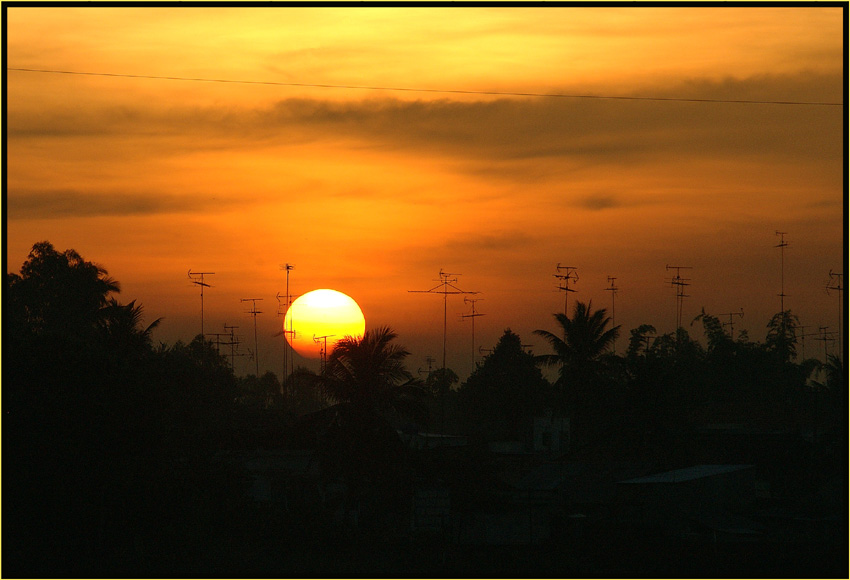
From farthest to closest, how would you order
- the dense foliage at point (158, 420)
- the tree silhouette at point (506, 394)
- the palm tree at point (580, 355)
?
the tree silhouette at point (506, 394) → the palm tree at point (580, 355) → the dense foliage at point (158, 420)

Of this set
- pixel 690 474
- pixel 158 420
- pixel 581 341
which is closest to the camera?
pixel 158 420

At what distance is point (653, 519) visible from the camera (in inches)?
1207

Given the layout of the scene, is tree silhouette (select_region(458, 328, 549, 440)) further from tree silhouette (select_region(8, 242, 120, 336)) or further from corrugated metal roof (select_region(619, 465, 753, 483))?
corrugated metal roof (select_region(619, 465, 753, 483))

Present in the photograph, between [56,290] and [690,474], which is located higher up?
[56,290]

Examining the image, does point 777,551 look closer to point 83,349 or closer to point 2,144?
point 83,349

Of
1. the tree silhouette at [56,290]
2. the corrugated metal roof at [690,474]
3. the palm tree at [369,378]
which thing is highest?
the tree silhouette at [56,290]

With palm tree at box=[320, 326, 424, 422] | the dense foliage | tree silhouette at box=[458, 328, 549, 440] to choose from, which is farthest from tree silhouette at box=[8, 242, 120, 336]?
tree silhouette at box=[458, 328, 549, 440]

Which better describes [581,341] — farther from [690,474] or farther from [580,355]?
[690,474]

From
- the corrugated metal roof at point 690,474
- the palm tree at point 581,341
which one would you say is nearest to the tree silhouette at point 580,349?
the palm tree at point 581,341

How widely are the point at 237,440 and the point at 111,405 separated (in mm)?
12116

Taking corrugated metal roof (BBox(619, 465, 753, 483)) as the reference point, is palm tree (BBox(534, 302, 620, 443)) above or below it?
above

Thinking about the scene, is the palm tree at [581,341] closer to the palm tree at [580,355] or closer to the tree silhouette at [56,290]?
the palm tree at [580,355]

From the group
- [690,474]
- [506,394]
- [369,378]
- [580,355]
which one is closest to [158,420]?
[369,378]

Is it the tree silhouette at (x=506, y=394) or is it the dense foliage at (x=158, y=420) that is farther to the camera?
the tree silhouette at (x=506, y=394)
